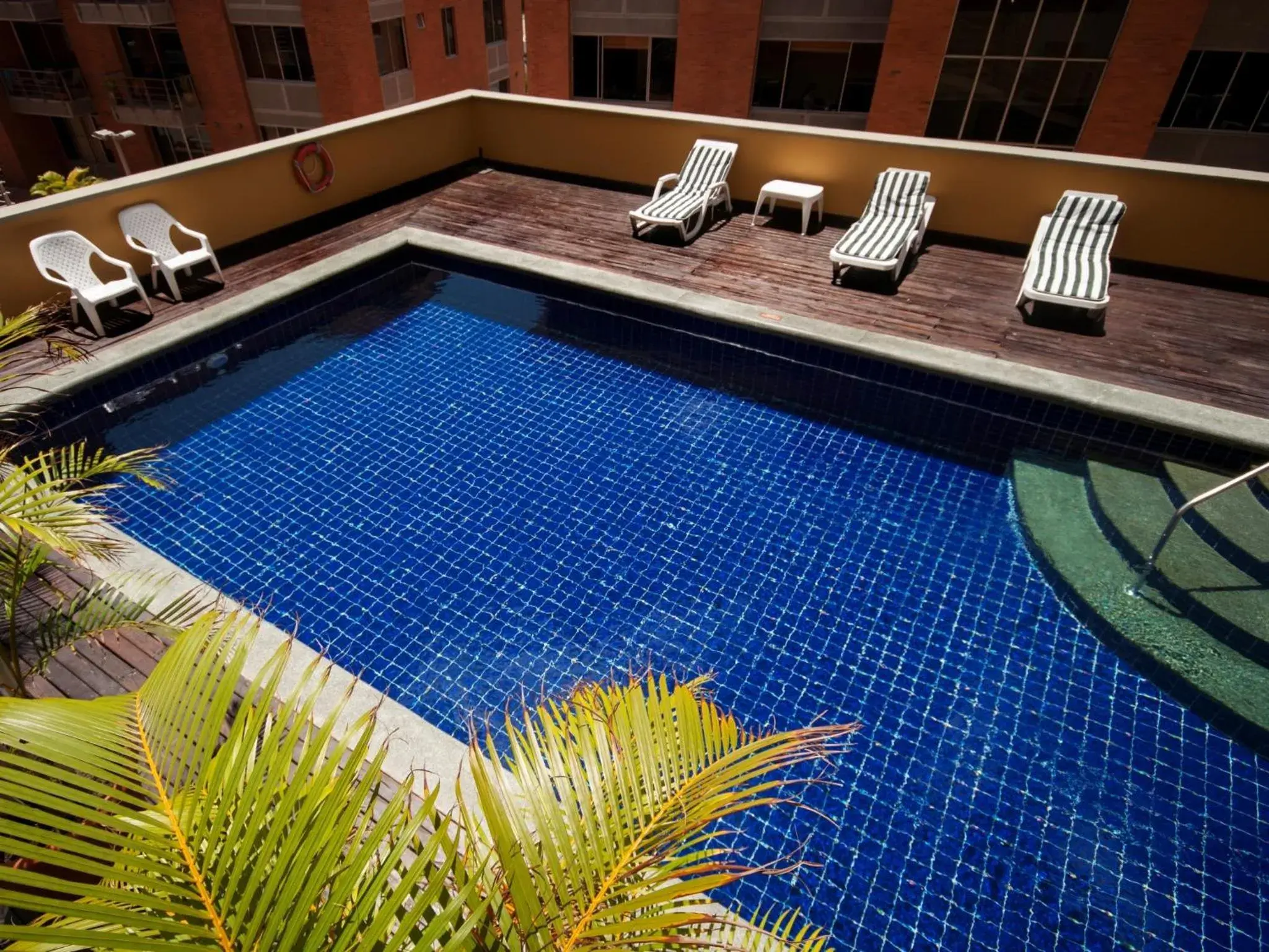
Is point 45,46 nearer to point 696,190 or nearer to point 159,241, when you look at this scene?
point 159,241

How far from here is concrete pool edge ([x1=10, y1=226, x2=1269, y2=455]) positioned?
19.8 feet

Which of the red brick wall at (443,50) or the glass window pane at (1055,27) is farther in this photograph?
the red brick wall at (443,50)

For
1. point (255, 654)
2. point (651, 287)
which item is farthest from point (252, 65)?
point (255, 654)

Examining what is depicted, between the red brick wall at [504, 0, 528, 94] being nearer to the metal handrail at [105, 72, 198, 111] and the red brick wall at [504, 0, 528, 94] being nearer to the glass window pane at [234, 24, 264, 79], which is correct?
the glass window pane at [234, 24, 264, 79]

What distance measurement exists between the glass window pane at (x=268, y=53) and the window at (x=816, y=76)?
14534mm

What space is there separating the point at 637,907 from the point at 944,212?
32.7 ft

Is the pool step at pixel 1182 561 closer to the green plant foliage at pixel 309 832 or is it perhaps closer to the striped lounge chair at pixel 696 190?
the green plant foliage at pixel 309 832

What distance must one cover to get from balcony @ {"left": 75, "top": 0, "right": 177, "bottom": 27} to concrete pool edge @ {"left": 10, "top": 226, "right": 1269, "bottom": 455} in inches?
750

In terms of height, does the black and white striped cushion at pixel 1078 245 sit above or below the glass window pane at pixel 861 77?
below

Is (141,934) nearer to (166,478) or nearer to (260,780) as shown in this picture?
(260,780)

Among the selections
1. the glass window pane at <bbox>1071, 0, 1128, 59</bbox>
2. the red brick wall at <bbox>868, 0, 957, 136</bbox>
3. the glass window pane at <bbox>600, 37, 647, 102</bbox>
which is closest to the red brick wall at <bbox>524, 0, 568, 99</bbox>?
the glass window pane at <bbox>600, 37, 647, 102</bbox>

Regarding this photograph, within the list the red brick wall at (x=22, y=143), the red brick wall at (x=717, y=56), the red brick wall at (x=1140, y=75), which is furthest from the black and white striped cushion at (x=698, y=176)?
the red brick wall at (x=22, y=143)

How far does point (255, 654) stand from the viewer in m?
4.44

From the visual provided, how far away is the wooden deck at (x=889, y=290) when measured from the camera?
681 centimetres
